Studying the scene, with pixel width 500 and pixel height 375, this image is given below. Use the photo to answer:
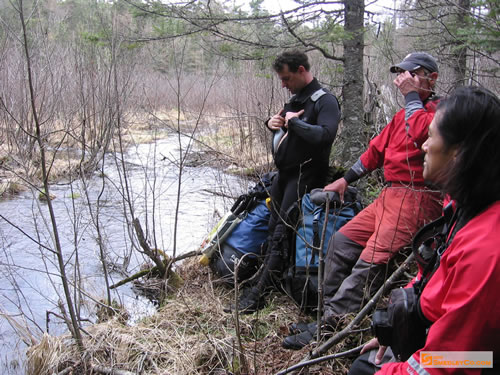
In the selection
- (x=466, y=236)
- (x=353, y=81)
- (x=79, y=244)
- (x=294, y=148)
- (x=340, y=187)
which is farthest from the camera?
(x=79, y=244)

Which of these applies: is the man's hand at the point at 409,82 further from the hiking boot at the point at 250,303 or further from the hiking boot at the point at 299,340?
the hiking boot at the point at 250,303

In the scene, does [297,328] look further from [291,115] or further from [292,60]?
[292,60]

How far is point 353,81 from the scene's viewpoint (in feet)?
15.0

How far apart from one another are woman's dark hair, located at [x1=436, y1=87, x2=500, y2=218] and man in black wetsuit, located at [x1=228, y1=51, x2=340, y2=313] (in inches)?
73.0

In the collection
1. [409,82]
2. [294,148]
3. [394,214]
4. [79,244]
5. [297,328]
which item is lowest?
[79,244]

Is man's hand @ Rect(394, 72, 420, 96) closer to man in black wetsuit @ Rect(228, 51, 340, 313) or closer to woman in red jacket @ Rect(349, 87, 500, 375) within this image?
man in black wetsuit @ Rect(228, 51, 340, 313)

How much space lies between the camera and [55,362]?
9.52ft

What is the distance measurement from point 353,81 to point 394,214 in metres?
2.32

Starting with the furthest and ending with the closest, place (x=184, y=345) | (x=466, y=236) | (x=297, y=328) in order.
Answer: (x=184, y=345) < (x=297, y=328) < (x=466, y=236)

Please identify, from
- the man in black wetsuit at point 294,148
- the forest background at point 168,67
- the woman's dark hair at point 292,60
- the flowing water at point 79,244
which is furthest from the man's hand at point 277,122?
the flowing water at point 79,244

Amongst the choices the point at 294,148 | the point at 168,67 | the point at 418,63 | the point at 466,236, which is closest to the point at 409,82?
the point at 418,63

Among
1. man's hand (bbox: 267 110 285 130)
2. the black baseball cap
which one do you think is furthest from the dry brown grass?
the black baseball cap

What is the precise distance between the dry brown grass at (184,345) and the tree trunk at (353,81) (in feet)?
6.49

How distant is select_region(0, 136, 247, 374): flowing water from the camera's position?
11.1 ft
